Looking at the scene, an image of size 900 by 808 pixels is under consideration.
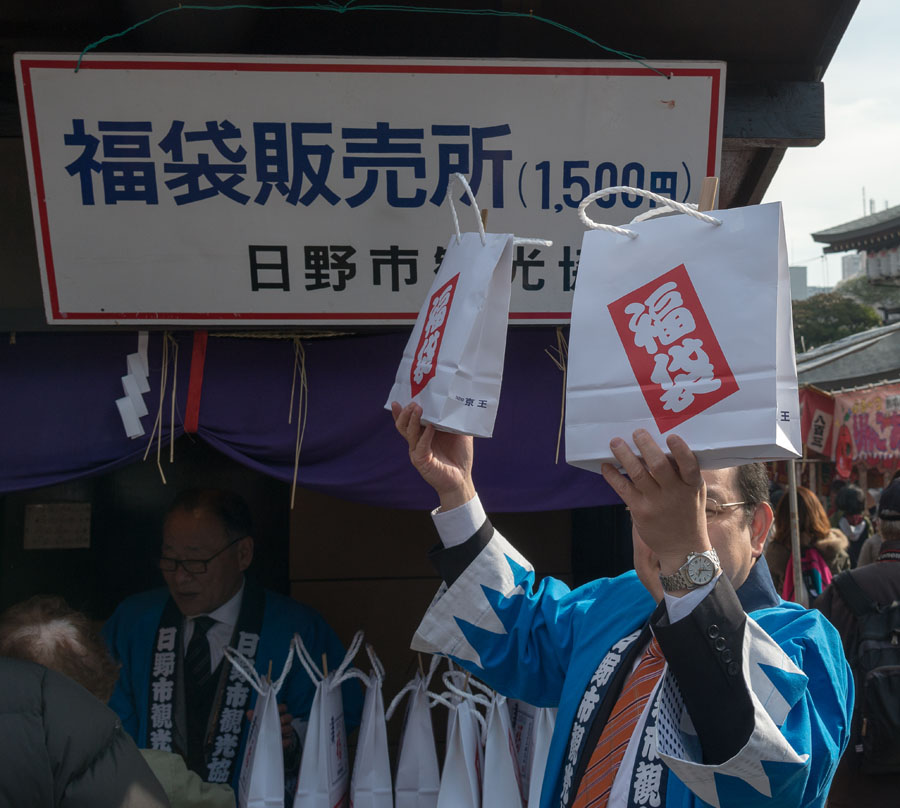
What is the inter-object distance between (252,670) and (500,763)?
113 cm

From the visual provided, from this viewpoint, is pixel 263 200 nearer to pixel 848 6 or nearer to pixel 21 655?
pixel 21 655

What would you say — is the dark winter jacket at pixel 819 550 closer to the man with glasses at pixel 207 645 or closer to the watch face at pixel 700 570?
the man with glasses at pixel 207 645

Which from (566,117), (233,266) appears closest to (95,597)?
(233,266)

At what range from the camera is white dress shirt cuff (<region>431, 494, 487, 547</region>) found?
86.4 inches

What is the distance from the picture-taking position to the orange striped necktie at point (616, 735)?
6.05ft

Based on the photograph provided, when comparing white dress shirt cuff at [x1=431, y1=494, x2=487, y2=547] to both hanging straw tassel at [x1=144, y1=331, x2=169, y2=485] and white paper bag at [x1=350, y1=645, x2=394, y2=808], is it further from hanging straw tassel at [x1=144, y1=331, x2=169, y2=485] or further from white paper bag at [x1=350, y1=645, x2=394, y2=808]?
white paper bag at [x1=350, y1=645, x2=394, y2=808]

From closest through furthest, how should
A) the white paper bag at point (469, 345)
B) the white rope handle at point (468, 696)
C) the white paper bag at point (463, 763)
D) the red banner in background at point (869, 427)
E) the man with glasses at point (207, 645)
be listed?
the white paper bag at point (469, 345)
the white paper bag at point (463, 763)
the white rope handle at point (468, 696)
the man with glasses at point (207, 645)
the red banner in background at point (869, 427)

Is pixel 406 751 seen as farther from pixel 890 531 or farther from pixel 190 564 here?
pixel 890 531

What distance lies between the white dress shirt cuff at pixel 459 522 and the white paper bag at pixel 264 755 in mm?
1701

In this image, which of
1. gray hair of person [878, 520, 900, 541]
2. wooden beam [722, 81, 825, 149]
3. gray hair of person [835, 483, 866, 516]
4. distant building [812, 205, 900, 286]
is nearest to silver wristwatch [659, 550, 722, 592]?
wooden beam [722, 81, 825, 149]

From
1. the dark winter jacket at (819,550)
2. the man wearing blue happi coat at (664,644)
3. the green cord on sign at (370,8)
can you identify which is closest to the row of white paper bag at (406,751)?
the man wearing blue happi coat at (664,644)

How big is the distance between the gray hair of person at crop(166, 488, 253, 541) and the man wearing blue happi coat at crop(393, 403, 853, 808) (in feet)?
6.39

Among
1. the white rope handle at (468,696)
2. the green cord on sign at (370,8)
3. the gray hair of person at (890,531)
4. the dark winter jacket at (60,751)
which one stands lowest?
the white rope handle at (468,696)

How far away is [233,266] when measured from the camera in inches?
121
